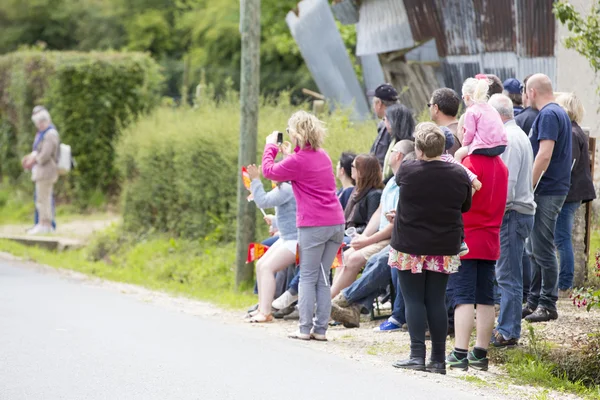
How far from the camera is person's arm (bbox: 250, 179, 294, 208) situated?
9992mm

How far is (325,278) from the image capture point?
9.20 metres

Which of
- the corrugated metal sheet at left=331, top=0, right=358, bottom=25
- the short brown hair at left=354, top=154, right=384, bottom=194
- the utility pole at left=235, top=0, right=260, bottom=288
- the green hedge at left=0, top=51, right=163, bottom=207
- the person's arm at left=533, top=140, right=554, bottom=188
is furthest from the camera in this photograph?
the green hedge at left=0, top=51, right=163, bottom=207

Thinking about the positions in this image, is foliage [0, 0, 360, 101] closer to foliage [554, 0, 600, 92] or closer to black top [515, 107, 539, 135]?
black top [515, 107, 539, 135]

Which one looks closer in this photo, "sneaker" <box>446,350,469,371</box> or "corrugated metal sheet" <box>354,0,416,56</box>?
"sneaker" <box>446,350,469,371</box>

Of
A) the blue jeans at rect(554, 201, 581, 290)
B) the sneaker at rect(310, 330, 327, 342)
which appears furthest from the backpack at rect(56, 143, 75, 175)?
the blue jeans at rect(554, 201, 581, 290)

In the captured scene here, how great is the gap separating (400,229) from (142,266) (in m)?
8.14

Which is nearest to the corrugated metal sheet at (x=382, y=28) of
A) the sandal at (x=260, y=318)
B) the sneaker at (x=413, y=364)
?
the sandal at (x=260, y=318)

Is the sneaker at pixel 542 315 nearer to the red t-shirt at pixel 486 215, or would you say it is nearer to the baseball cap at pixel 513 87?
the red t-shirt at pixel 486 215

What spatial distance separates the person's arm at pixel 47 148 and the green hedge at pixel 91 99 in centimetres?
201

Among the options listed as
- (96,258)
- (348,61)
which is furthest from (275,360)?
(348,61)

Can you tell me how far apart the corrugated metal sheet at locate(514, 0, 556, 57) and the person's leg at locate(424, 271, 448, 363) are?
279 inches

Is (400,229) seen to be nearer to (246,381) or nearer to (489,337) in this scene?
(489,337)

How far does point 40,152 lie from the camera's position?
18.2 m

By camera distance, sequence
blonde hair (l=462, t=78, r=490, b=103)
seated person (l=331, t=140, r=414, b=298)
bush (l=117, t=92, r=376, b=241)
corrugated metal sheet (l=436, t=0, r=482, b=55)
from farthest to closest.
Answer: corrugated metal sheet (l=436, t=0, r=482, b=55)
bush (l=117, t=92, r=376, b=241)
seated person (l=331, t=140, r=414, b=298)
blonde hair (l=462, t=78, r=490, b=103)
